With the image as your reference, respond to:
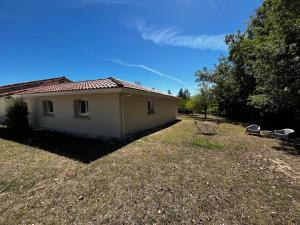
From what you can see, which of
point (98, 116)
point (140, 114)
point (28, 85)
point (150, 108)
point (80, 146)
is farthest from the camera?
point (28, 85)

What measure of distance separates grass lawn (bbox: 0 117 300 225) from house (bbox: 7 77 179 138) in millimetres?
2382

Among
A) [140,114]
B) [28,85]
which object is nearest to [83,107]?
[140,114]

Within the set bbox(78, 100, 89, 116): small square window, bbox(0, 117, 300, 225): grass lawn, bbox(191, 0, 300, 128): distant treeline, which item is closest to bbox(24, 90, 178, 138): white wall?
bbox(78, 100, 89, 116): small square window

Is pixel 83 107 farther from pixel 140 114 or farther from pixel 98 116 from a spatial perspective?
pixel 140 114

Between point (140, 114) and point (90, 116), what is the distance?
3005mm

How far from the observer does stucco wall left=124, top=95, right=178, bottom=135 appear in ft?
31.6

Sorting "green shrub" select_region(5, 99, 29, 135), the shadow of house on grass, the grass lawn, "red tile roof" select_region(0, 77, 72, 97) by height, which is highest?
"red tile roof" select_region(0, 77, 72, 97)

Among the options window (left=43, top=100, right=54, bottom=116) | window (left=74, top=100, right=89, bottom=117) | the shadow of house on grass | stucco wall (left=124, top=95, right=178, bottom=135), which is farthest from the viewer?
window (left=43, top=100, right=54, bottom=116)

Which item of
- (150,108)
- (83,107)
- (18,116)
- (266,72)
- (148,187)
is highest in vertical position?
(266,72)

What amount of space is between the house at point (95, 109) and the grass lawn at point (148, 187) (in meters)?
2.38

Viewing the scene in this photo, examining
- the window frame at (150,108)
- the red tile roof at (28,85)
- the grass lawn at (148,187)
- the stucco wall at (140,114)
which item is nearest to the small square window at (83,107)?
the stucco wall at (140,114)

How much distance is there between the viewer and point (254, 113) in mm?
22391

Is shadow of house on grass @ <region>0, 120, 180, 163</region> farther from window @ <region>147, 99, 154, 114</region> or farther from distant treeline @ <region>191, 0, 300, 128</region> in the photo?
distant treeline @ <region>191, 0, 300, 128</region>

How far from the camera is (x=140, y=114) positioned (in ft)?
36.6
